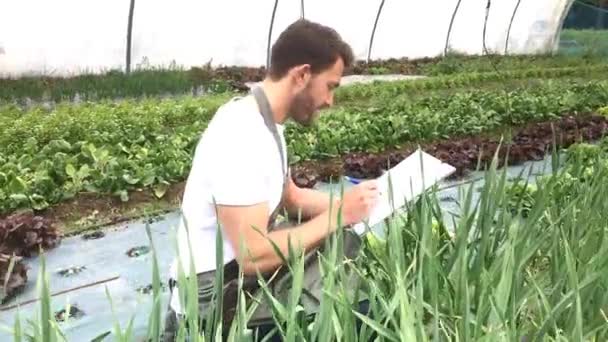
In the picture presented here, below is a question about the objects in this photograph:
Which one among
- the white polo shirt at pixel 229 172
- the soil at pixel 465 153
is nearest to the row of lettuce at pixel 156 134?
the soil at pixel 465 153

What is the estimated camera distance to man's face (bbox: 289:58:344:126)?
2.26m

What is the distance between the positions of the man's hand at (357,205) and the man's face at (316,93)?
0.81ft

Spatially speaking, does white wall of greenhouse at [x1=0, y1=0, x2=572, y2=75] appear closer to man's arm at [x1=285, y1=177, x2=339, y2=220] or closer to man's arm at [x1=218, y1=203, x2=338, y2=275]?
man's arm at [x1=285, y1=177, x2=339, y2=220]

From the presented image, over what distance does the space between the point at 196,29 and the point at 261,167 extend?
9158mm

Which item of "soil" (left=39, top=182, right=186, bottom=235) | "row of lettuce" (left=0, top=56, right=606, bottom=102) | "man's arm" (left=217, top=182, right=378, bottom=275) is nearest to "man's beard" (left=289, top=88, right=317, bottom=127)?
"man's arm" (left=217, top=182, right=378, bottom=275)

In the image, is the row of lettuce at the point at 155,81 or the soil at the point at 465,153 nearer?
the soil at the point at 465,153

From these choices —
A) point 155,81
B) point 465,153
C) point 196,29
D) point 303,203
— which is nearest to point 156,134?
point 465,153

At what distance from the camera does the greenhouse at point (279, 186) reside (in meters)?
1.78

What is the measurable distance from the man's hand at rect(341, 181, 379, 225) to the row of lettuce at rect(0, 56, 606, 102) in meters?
6.81

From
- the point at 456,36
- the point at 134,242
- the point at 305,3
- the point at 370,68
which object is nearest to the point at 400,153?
the point at 134,242

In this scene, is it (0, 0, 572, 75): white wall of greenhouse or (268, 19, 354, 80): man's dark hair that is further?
(0, 0, 572, 75): white wall of greenhouse

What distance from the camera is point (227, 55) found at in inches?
469

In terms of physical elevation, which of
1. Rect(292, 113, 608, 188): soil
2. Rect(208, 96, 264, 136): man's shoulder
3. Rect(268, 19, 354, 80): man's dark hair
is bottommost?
Rect(292, 113, 608, 188): soil

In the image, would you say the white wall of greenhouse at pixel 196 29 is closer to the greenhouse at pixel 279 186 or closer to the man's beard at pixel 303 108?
the greenhouse at pixel 279 186
